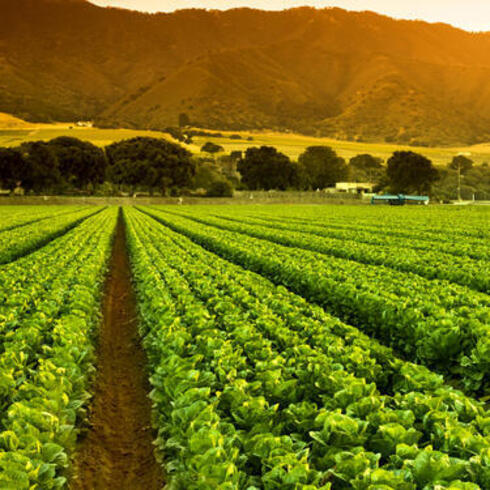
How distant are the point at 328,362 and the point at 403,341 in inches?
134

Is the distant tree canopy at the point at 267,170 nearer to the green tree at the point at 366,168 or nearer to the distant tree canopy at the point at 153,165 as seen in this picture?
the distant tree canopy at the point at 153,165

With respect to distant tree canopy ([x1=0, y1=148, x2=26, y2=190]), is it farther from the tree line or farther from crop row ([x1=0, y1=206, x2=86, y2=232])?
crop row ([x1=0, y1=206, x2=86, y2=232])

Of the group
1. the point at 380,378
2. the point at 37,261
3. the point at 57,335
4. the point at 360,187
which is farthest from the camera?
the point at 360,187

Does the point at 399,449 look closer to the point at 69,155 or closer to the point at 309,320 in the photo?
the point at 309,320

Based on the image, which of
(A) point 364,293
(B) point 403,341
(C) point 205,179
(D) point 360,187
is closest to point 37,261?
(A) point 364,293

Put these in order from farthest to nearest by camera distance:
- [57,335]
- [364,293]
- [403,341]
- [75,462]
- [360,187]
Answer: [360,187]
[364,293]
[403,341]
[57,335]
[75,462]

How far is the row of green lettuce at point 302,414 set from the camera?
3713 millimetres

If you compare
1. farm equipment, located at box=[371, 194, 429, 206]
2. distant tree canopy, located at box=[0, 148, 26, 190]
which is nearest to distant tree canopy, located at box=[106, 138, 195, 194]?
distant tree canopy, located at box=[0, 148, 26, 190]

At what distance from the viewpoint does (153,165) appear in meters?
101

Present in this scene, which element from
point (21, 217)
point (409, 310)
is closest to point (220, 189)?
point (21, 217)

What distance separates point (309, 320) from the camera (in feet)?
26.7

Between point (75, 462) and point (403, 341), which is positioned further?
point (403, 341)

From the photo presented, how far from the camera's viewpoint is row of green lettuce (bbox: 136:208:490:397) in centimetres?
755

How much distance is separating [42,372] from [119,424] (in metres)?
1.92
